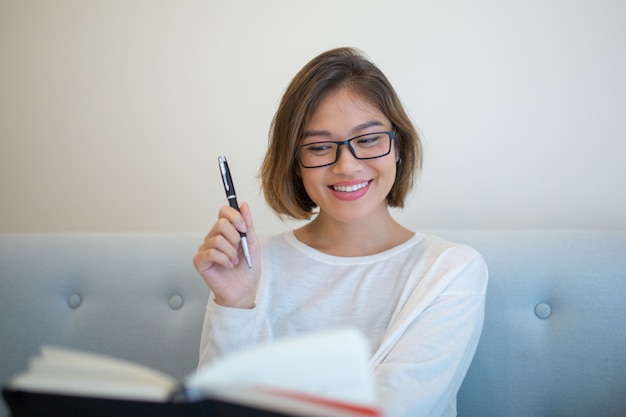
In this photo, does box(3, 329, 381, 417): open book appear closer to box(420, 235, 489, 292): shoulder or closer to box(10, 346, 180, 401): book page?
box(10, 346, 180, 401): book page

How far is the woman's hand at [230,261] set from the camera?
1.06 meters

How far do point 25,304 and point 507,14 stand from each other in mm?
1468

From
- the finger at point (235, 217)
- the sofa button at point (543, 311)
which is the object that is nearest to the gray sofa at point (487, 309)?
the sofa button at point (543, 311)

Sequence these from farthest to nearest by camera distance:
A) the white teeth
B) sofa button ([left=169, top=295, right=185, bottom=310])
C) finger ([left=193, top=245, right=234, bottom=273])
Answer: sofa button ([left=169, top=295, right=185, bottom=310]), the white teeth, finger ([left=193, top=245, right=234, bottom=273])

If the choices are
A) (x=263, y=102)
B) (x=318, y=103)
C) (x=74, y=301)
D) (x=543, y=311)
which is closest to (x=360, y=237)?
(x=318, y=103)

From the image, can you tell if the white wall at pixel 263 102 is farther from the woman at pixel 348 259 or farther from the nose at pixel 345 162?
the nose at pixel 345 162

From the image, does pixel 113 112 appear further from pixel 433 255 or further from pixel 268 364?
pixel 268 364

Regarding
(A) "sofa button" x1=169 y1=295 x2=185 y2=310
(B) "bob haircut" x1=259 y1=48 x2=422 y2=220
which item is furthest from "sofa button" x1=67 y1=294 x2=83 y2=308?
(B) "bob haircut" x1=259 y1=48 x2=422 y2=220

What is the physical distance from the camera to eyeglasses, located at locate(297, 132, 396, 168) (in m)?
1.14

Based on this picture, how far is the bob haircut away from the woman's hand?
0.66 ft

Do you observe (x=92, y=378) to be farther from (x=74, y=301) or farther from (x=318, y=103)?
(x=74, y=301)

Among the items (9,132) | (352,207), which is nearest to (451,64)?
(352,207)

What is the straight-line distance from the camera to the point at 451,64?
1520 mm

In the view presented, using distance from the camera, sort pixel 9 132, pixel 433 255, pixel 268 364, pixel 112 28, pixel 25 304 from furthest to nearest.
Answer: pixel 9 132
pixel 112 28
pixel 25 304
pixel 433 255
pixel 268 364
